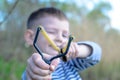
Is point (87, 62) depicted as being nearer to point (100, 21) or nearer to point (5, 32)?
point (5, 32)

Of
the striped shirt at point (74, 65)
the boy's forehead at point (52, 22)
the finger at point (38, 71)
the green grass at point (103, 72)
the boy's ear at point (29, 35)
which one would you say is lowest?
the green grass at point (103, 72)

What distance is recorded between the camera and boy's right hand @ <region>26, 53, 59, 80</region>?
1.04 meters

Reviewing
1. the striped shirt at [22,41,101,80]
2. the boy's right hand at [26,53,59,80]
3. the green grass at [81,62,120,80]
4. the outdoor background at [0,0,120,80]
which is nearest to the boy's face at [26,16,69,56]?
the striped shirt at [22,41,101,80]

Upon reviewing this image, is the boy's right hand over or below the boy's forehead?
below

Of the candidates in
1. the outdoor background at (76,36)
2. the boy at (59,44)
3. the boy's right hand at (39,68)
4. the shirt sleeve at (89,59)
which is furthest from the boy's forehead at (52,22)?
the outdoor background at (76,36)

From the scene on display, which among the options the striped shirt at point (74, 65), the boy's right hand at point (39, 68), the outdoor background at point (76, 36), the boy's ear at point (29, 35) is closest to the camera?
the boy's right hand at point (39, 68)

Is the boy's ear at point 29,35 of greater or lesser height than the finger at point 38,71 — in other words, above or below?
above

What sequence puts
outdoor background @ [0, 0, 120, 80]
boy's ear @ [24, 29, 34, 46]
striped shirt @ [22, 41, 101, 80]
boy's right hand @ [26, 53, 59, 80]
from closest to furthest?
1. boy's right hand @ [26, 53, 59, 80]
2. striped shirt @ [22, 41, 101, 80]
3. boy's ear @ [24, 29, 34, 46]
4. outdoor background @ [0, 0, 120, 80]

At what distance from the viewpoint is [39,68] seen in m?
1.04

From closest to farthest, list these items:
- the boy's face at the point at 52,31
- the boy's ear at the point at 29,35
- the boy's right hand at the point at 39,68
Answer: the boy's right hand at the point at 39,68, the boy's face at the point at 52,31, the boy's ear at the point at 29,35

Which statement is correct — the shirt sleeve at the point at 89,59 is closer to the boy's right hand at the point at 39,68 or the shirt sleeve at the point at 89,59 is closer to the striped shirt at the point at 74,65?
the striped shirt at the point at 74,65

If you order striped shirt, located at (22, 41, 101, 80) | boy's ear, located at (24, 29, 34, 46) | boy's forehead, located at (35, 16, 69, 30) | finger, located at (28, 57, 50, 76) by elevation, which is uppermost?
boy's forehead, located at (35, 16, 69, 30)

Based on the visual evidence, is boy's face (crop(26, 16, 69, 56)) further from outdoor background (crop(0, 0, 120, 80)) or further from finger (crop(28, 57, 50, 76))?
outdoor background (crop(0, 0, 120, 80))

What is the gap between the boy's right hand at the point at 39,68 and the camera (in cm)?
104
